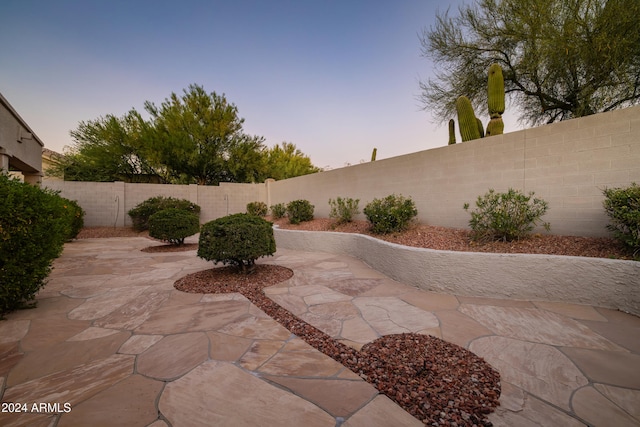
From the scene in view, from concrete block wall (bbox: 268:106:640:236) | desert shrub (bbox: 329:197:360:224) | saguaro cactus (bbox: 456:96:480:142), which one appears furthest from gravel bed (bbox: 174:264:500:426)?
saguaro cactus (bbox: 456:96:480:142)

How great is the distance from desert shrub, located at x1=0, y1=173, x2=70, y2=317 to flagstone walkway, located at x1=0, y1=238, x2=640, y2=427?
0.32 metres

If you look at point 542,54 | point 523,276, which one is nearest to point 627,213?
point 523,276

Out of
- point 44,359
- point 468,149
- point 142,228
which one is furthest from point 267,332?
point 142,228

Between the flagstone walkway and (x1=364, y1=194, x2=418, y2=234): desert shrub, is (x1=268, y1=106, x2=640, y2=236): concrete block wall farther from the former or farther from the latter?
the flagstone walkway

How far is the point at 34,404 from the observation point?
1.42m

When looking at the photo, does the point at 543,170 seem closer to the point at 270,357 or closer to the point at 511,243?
the point at 511,243

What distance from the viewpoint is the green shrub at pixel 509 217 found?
367 centimetres

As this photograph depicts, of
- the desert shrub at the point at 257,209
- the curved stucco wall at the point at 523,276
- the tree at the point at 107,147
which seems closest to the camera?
the curved stucco wall at the point at 523,276

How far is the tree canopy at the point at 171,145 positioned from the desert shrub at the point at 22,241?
12507mm

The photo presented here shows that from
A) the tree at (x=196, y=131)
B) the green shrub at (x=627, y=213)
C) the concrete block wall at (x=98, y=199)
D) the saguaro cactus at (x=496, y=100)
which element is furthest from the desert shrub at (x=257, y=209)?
the green shrub at (x=627, y=213)

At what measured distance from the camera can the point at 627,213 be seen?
2740mm

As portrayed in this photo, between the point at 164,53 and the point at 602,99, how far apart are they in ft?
41.6

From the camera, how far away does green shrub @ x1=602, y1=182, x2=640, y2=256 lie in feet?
8.78

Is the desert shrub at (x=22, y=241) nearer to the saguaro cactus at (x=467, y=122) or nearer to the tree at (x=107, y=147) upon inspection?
the saguaro cactus at (x=467, y=122)
